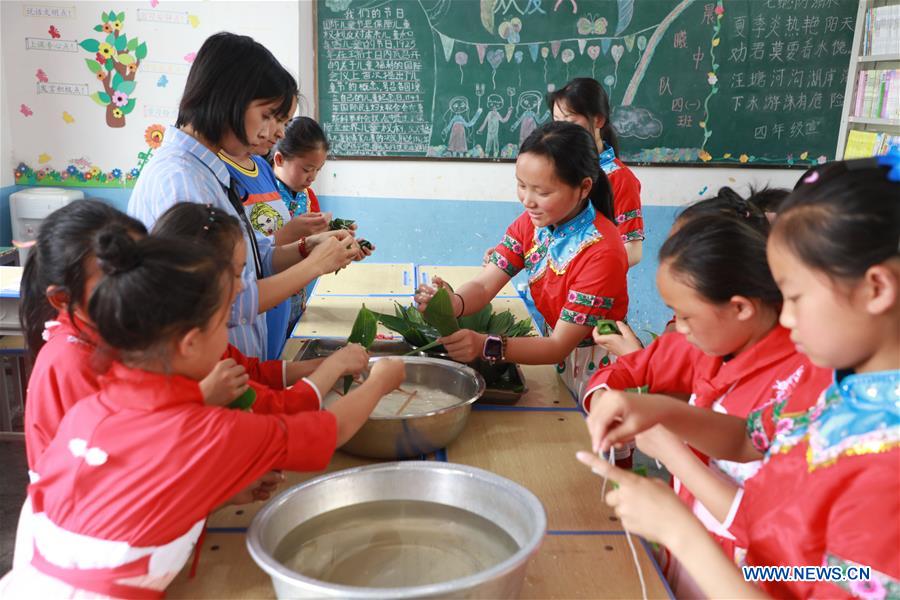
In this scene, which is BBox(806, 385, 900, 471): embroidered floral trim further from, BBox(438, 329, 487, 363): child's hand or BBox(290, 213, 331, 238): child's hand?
BBox(290, 213, 331, 238): child's hand

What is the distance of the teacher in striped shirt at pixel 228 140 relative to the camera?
64.0 inches

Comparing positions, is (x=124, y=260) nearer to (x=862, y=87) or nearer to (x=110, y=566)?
(x=110, y=566)

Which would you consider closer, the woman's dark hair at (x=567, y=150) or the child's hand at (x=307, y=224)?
the woman's dark hair at (x=567, y=150)

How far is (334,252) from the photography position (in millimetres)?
1827

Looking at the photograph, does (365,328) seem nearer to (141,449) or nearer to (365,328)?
(365,328)

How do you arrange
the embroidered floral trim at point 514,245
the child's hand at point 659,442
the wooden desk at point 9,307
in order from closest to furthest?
the child's hand at point 659,442
the embroidered floral trim at point 514,245
the wooden desk at point 9,307

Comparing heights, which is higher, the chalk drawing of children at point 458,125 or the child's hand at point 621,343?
the chalk drawing of children at point 458,125

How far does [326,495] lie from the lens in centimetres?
117

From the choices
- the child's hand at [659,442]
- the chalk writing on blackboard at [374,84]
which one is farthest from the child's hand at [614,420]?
the chalk writing on blackboard at [374,84]

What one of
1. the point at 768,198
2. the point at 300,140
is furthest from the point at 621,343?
the point at 300,140

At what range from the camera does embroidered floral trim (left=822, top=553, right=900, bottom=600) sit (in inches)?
31.6

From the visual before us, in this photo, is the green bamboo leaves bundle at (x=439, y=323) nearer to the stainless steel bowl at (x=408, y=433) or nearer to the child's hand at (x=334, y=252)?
the child's hand at (x=334, y=252)

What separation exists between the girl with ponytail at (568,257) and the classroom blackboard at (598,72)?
2529 millimetres

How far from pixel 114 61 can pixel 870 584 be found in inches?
190
